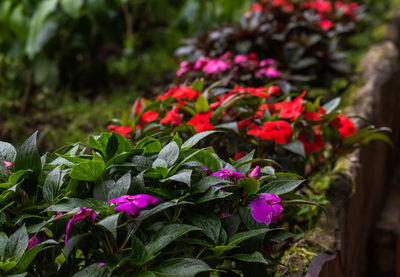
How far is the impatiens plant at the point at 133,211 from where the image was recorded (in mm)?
906

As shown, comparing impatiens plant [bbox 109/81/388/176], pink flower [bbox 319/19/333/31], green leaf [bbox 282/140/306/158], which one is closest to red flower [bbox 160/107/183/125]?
impatiens plant [bbox 109/81/388/176]

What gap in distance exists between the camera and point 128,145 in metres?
1.11

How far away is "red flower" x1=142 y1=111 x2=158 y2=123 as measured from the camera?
5.39 feet

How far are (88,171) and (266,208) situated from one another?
406 mm

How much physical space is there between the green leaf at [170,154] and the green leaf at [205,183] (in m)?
0.07

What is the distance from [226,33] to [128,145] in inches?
70.4

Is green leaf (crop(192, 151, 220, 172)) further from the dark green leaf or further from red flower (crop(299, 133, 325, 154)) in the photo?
red flower (crop(299, 133, 325, 154))

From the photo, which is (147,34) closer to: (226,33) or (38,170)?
(226,33)

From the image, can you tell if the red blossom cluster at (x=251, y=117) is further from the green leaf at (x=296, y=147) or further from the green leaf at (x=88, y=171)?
the green leaf at (x=88, y=171)

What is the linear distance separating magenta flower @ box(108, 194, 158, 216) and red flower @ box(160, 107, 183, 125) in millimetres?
669

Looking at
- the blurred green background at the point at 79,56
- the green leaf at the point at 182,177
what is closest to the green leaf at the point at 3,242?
the green leaf at the point at 182,177

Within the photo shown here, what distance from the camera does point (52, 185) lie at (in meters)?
1.04

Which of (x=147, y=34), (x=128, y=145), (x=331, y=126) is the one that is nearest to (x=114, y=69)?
(x=147, y=34)

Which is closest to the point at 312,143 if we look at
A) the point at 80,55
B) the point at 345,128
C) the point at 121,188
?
the point at 345,128
